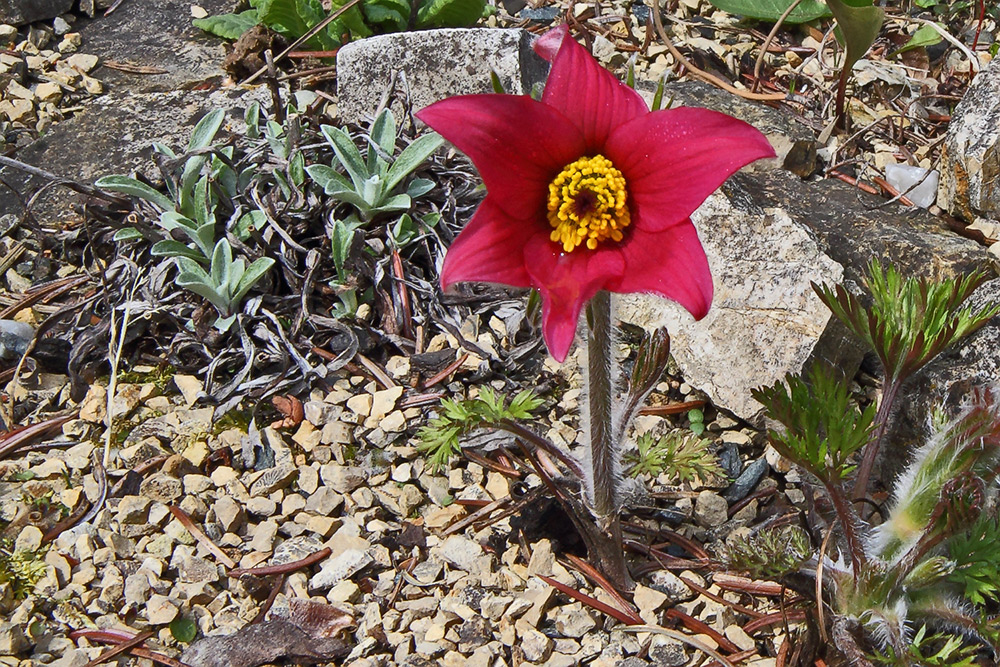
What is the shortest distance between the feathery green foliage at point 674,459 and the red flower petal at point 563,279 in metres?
0.66

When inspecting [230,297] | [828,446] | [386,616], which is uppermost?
[828,446]

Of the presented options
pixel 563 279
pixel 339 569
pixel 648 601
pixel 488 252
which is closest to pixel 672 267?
pixel 563 279

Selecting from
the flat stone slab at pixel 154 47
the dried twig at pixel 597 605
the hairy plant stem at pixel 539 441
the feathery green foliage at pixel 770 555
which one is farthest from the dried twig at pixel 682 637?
the flat stone slab at pixel 154 47

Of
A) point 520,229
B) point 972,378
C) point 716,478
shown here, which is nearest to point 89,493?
point 520,229

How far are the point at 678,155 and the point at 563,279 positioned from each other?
32 cm

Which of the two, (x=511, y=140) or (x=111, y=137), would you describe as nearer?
(x=511, y=140)

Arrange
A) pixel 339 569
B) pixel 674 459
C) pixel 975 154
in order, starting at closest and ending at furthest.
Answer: pixel 674 459
pixel 339 569
pixel 975 154

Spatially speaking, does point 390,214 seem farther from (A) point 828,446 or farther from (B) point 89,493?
(A) point 828,446

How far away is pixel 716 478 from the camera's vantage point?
2.67 m

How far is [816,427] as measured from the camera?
6.73 ft

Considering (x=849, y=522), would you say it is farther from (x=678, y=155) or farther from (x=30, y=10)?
(x=30, y=10)

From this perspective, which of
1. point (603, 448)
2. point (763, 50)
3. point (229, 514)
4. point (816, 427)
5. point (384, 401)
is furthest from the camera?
point (763, 50)

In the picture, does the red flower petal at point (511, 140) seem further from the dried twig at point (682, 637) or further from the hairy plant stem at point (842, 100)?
the hairy plant stem at point (842, 100)

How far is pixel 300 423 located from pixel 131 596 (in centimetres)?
71
